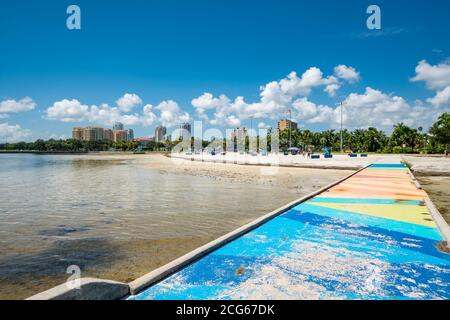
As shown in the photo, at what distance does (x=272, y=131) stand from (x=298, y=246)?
121 m

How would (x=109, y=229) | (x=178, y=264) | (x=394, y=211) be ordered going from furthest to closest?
(x=394, y=211) < (x=109, y=229) < (x=178, y=264)

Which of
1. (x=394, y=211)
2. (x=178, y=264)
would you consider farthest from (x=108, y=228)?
(x=394, y=211)

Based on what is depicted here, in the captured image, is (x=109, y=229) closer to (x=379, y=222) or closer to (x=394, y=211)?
(x=379, y=222)

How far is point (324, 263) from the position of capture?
547 cm

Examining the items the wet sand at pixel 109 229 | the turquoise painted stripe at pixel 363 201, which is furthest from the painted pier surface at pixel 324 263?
the turquoise painted stripe at pixel 363 201

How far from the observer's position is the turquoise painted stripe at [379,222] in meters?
7.41

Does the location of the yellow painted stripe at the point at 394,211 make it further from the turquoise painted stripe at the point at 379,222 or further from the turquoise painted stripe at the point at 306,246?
the turquoise painted stripe at the point at 306,246

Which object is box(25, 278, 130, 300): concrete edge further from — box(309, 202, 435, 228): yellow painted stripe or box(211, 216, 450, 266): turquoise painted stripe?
box(309, 202, 435, 228): yellow painted stripe

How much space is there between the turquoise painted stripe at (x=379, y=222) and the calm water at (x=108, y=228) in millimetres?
1914

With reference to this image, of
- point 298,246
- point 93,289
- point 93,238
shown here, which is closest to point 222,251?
point 298,246

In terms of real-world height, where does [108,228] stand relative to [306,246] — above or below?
below

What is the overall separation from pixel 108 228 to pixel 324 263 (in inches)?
235
